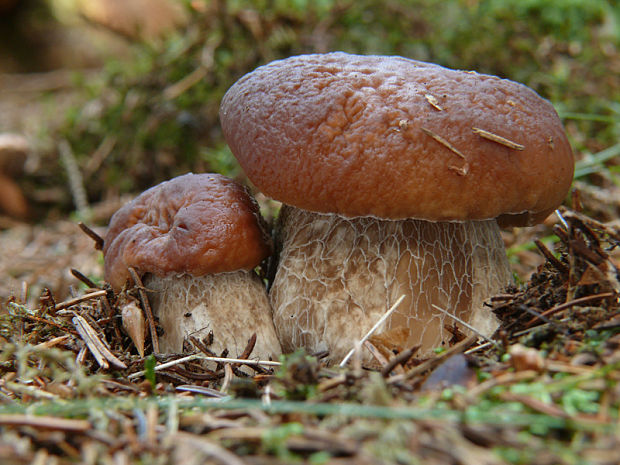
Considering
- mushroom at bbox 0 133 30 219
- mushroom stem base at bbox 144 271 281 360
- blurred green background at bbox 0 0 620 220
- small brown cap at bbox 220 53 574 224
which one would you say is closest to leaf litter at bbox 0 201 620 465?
mushroom stem base at bbox 144 271 281 360

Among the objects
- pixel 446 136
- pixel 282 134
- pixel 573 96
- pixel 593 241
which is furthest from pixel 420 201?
pixel 573 96

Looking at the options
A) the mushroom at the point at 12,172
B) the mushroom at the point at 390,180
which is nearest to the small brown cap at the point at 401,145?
the mushroom at the point at 390,180

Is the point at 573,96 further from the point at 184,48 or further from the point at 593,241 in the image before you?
the point at 184,48

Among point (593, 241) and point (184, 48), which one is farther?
point (184, 48)

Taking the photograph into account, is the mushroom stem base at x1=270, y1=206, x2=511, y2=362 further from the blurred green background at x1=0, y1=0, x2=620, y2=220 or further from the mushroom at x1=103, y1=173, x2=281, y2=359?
the blurred green background at x1=0, y1=0, x2=620, y2=220

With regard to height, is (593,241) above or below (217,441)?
above

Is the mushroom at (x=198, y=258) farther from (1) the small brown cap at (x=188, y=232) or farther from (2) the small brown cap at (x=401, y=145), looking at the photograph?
(2) the small brown cap at (x=401, y=145)

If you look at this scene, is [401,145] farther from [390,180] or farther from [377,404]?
[377,404]
